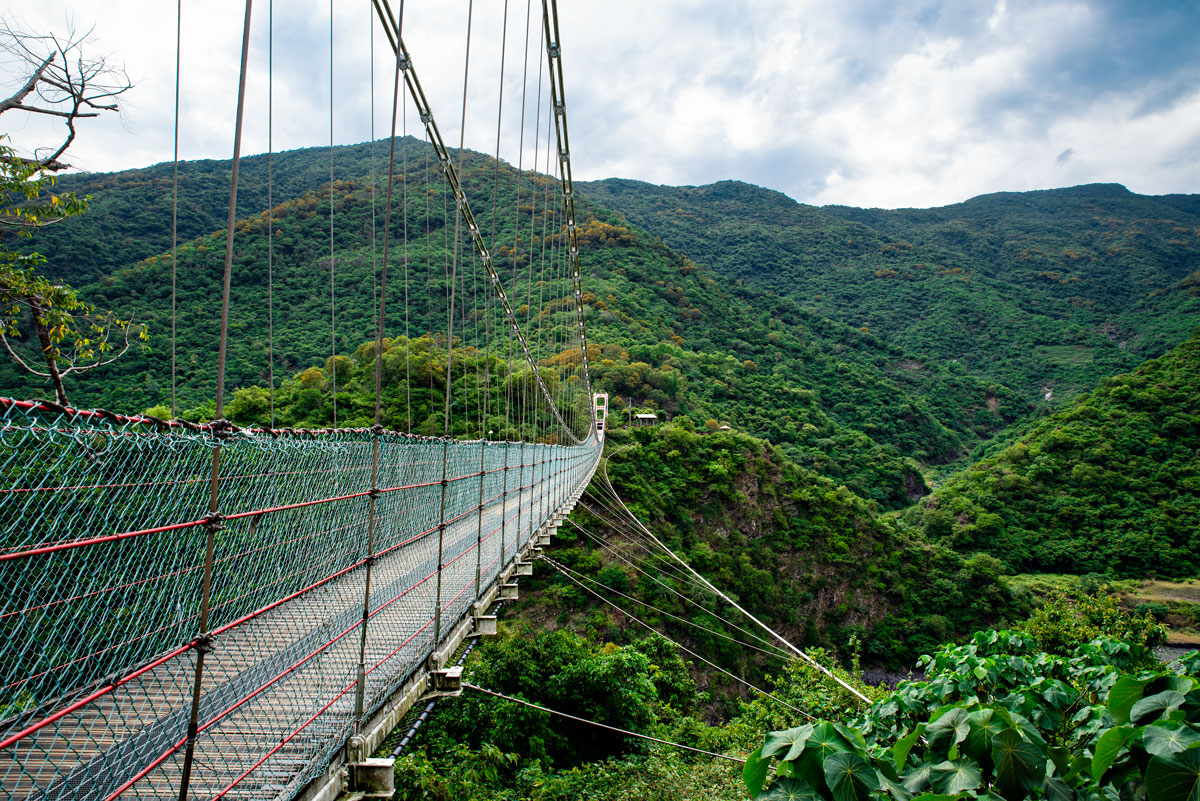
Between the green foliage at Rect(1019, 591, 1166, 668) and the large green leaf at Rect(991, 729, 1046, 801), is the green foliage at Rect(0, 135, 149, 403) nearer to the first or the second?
the large green leaf at Rect(991, 729, 1046, 801)

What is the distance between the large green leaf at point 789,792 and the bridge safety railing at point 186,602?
1238mm

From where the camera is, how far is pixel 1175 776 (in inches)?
48.0

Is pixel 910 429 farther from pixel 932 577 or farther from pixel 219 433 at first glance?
pixel 219 433

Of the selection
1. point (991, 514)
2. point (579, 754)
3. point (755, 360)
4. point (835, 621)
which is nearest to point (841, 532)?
point (835, 621)

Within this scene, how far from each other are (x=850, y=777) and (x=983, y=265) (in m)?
84.3

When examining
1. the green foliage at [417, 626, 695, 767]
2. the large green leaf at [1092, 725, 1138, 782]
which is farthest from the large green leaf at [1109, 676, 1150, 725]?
the green foliage at [417, 626, 695, 767]

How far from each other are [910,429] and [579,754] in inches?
1311

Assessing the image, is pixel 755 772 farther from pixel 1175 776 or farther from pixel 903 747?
pixel 1175 776

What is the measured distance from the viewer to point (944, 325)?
182ft

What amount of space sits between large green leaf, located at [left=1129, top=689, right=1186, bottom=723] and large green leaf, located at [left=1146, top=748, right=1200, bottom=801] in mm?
200

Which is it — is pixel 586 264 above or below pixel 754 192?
below

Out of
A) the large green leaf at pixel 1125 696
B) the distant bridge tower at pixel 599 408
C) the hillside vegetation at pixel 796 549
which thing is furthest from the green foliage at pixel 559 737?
the distant bridge tower at pixel 599 408

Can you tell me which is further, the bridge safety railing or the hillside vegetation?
the hillside vegetation

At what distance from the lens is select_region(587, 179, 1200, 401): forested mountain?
5116 centimetres
